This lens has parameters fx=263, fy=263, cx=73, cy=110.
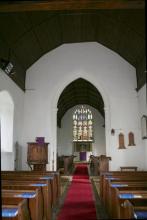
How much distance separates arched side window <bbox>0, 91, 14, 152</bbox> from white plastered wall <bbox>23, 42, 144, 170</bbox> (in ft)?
4.16

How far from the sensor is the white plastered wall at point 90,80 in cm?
1070

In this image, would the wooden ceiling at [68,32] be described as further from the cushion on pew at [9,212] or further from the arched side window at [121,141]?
the cushion on pew at [9,212]

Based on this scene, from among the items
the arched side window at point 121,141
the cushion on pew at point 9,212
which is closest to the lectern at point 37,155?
the arched side window at point 121,141

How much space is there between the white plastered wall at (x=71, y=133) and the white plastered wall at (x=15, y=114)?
35.3 ft

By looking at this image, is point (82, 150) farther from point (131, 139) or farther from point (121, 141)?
point (131, 139)

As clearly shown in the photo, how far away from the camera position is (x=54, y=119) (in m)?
11.0

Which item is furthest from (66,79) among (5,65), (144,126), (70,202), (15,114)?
(70,202)

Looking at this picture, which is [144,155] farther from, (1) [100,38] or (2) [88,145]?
(2) [88,145]

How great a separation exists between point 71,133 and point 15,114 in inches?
472

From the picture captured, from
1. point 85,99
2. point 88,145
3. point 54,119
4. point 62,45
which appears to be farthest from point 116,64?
point 88,145

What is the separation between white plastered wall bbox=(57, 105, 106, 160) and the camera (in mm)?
21156

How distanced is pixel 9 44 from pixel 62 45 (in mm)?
3216

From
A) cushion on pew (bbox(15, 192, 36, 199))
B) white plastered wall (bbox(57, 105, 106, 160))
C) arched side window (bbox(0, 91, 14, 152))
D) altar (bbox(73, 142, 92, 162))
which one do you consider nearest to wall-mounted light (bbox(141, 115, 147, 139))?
arched side window (bbox(0, 91, 14, 152))

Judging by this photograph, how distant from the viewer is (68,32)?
1014cm
